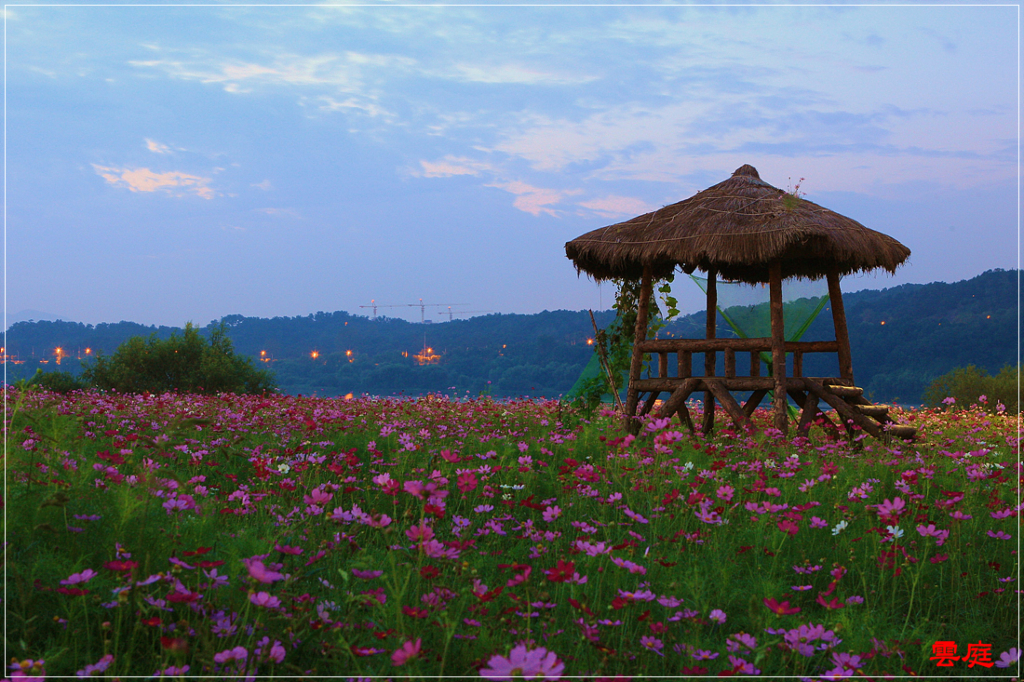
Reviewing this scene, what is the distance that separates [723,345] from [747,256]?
1248mm

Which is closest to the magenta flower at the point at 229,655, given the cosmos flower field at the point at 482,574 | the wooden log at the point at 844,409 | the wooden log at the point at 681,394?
the cosmos flower field at the point at 482,574

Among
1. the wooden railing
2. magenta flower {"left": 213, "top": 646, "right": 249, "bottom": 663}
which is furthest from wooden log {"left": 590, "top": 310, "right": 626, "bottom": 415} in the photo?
magenta flower {"left": 213, "top": 646, "right": 249, "bottom": 663}

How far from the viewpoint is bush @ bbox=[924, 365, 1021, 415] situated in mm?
17875

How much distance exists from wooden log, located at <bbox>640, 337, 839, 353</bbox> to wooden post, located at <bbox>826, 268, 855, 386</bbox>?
111mm

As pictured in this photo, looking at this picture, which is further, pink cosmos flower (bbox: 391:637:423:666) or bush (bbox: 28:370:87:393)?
bush (bbox: 28:370:87:393)

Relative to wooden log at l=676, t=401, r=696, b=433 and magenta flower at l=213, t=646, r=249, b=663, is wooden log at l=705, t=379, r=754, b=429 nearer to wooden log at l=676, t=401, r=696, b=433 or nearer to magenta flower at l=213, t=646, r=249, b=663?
wooden log at l=676, t=401, r=696, b=433

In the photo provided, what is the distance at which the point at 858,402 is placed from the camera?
8625 millimetres

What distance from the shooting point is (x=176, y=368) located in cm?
1805

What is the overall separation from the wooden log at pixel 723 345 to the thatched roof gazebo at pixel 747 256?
0.01 metres

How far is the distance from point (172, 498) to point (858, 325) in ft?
132

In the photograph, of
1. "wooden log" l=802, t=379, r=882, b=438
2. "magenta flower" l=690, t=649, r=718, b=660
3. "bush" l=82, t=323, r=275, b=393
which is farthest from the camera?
"bush" l=82, t=323, r=275, b=393

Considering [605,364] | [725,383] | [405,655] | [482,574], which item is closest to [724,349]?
[725,383]

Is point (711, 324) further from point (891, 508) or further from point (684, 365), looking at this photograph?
point (891, 508)

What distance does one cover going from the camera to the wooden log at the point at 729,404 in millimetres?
7630
